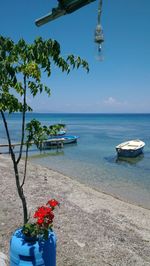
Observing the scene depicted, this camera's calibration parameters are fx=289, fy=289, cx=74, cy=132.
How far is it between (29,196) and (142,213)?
4.79m

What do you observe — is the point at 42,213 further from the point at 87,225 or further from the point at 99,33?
the point at 87,225

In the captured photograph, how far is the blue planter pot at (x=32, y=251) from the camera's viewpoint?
4.77 metres

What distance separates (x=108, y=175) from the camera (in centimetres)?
2077

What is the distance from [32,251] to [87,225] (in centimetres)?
473

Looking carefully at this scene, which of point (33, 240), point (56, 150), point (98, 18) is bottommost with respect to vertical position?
point (56, 150)

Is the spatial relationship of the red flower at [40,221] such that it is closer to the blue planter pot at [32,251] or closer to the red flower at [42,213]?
the red flower at [42,213]

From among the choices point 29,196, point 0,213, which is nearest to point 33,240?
point 0,213

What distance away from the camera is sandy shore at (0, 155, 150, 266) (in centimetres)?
720

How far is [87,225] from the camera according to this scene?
9250mm

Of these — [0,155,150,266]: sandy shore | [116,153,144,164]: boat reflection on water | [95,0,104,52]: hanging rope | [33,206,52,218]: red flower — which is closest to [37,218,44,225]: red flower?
[33,206,52,218]: red flower

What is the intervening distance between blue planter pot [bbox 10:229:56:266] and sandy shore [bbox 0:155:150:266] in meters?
2.01

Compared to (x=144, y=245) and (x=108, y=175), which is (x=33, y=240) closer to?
(x=144, y=245)

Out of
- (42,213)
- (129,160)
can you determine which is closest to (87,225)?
(42,213)

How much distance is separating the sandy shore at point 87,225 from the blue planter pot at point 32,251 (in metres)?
2.01
